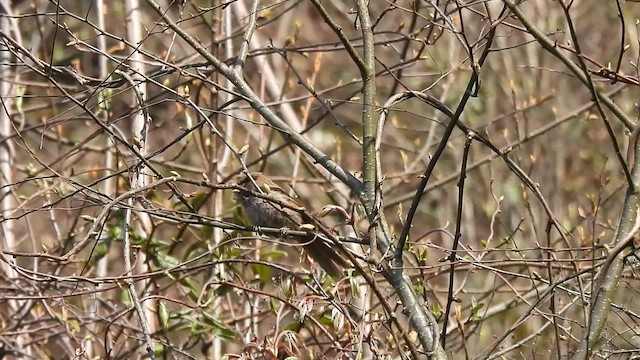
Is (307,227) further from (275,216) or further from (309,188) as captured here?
(309,188)

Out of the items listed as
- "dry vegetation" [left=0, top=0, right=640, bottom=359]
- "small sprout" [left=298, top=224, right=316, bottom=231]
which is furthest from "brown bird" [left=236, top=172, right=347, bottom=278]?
"small sprout" [left=298, top=224, right=316, bottom=231]

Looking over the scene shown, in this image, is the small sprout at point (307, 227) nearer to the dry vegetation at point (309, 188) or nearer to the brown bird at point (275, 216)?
the dry vegetation at point (309, 188)

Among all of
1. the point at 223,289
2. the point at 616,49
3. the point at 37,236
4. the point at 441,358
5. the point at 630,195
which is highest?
the point at 616,49

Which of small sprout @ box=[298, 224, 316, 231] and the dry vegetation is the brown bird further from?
small sprout @ box=[298, 224, 316, 231]

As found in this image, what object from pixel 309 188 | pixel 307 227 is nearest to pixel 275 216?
pixel 307 227

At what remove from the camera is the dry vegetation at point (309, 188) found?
3.22 m

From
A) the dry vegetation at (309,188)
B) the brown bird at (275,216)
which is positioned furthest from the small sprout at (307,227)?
the brown bird at (275,216)

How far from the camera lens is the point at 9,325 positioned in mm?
4875

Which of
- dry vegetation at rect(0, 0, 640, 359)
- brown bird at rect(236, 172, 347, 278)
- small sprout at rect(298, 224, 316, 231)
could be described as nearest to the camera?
small sprout at rect(298, 224, 316, 231)

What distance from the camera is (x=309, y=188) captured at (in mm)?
8625

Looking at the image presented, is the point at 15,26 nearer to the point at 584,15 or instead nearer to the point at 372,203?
the point at 372,203

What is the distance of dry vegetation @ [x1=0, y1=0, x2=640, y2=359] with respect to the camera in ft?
10.6

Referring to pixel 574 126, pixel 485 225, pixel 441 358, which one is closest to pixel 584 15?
pixel 574 126

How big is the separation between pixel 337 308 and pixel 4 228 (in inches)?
103
